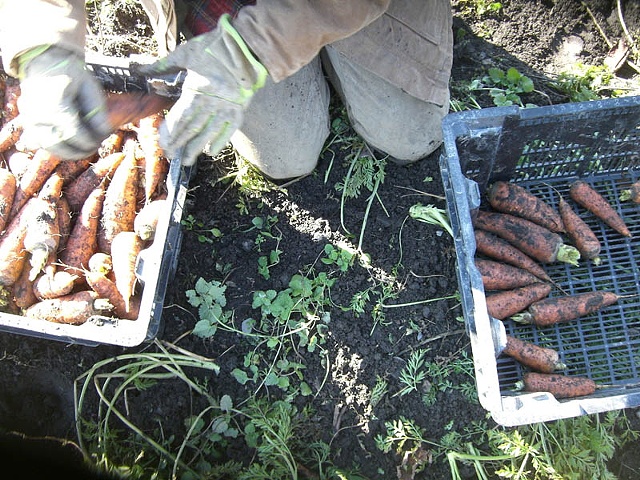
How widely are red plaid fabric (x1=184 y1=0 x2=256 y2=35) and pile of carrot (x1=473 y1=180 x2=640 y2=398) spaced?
1261mm

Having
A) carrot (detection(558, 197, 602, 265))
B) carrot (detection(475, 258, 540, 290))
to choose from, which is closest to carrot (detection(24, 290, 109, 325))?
carrot (detection(475, 258, 540, 290))

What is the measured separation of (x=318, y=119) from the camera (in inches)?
97.8

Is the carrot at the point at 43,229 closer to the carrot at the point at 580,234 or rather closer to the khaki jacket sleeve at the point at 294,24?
the khaki jacket sleeve at the point at 294,24

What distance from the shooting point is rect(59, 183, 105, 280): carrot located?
7.47ft

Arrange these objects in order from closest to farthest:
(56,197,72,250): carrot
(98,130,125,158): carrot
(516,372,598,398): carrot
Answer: (516,372,598,398): carrot, (56,197,72,250): carrot, (98,130,125,158): carrot

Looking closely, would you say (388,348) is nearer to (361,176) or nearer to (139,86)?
(361,176)

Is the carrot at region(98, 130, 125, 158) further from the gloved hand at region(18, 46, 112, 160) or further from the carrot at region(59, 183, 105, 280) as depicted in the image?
the gloved hand at region(18, 46, 112, 160)

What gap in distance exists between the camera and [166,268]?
2.21 m

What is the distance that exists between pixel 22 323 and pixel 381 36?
5.58 feet

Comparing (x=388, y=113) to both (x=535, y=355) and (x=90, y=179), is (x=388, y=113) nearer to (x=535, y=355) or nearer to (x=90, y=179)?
(x=535, y=355)

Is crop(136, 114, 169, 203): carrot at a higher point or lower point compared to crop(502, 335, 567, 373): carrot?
higher

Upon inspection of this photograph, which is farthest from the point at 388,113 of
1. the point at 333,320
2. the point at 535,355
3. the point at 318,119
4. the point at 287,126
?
the point at 535,355

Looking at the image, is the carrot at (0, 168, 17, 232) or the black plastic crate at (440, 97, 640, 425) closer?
the black plastic crate at (440, 97, 640, 425)

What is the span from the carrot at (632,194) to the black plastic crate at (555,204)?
0.04m
